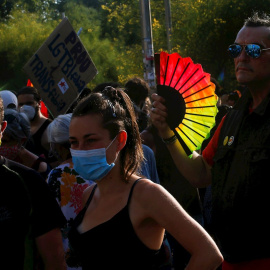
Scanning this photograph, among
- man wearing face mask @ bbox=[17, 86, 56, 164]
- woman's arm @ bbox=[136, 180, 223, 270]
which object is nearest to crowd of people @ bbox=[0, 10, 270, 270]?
woman's arm @ bbox=[136, 180, 223, 270]

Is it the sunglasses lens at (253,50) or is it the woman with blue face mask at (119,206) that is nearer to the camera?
the woman with blue face mask at (119,206)

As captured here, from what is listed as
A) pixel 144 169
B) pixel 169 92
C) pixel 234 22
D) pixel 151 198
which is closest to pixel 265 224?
pixel 151 198

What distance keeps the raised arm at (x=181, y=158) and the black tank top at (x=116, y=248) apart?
2.06ft

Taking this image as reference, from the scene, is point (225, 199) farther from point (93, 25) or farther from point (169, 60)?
point (93, 25)

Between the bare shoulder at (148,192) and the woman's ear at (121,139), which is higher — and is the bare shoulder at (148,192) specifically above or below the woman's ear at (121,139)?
below

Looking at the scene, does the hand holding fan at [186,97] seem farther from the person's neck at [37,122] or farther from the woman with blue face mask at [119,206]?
the person's neck at [37,122]

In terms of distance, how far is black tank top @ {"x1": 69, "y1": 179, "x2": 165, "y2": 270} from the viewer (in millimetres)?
2518

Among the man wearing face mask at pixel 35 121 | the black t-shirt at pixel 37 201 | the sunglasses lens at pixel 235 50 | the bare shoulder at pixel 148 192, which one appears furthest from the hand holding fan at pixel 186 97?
the man wearing face mask at pixel 35 121

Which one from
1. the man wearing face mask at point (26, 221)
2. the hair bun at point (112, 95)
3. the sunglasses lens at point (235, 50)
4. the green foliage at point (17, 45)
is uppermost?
the sunglasses lens at point (235, 50)

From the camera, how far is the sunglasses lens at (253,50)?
312 cm

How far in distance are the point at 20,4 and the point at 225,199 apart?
176ft

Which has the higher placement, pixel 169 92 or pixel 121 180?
pixel 169 92

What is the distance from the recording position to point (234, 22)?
26.3m

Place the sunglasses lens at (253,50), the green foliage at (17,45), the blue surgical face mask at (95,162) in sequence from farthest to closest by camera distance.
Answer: the green foliage at (17,45), the sunglasses lens at (253,50), the blue surgical face mask at (95,162)
